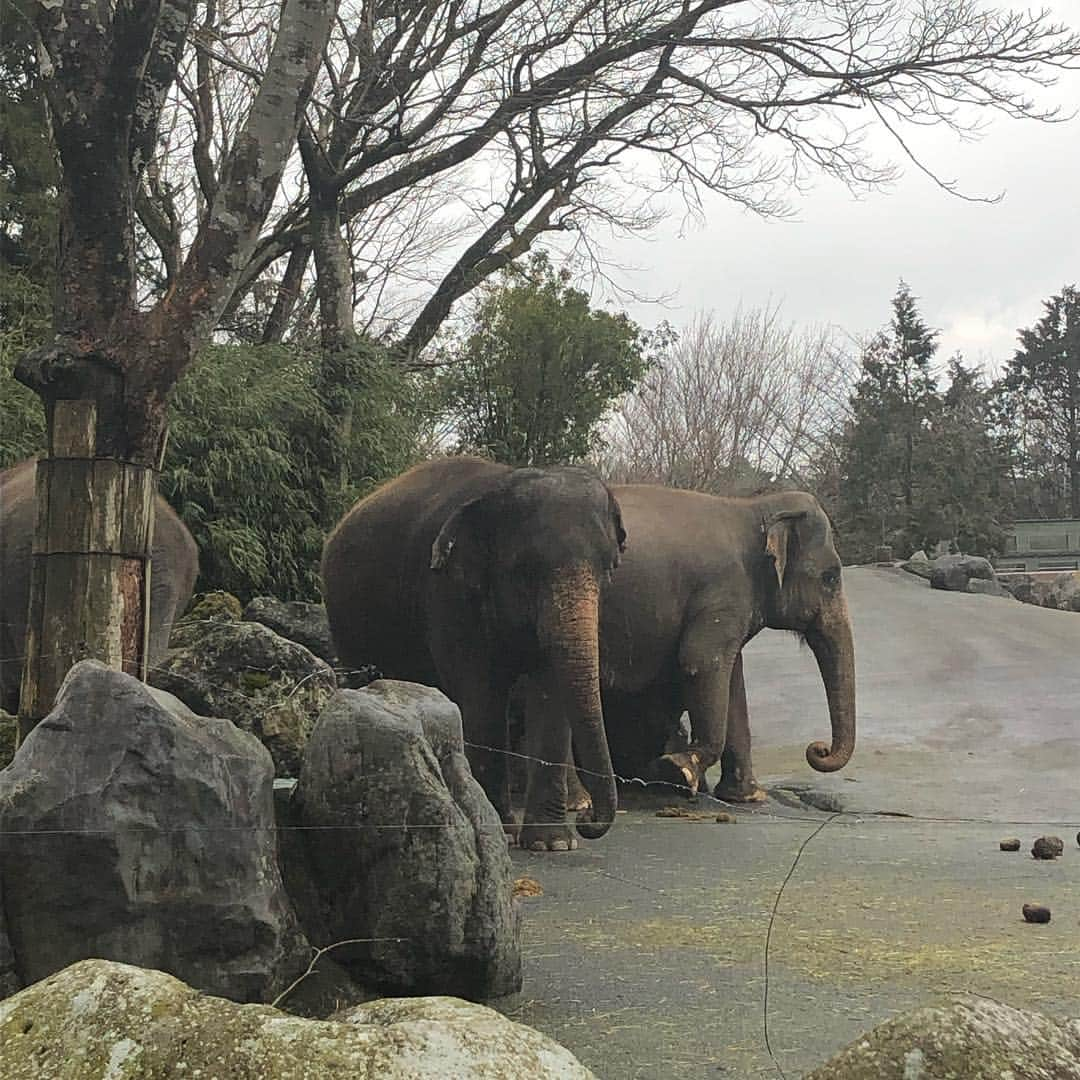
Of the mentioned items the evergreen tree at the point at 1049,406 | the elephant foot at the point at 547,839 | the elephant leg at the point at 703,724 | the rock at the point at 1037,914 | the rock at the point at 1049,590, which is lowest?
the elephant foot at the point at 547,839

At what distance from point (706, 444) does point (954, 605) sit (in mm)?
11390

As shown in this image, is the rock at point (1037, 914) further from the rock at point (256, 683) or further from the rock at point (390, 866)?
the rock at point (256, 683)

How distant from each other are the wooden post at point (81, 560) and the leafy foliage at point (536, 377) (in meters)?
11.3

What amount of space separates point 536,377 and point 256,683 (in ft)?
40.5

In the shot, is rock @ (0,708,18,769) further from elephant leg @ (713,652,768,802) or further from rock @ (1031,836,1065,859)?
elephant leg @ (713,652,768,802)

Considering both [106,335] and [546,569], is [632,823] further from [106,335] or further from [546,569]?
[106,335]

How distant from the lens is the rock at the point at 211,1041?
1837 millimetres

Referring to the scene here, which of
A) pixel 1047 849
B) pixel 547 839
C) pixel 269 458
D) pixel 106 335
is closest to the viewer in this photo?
pixel 106 335

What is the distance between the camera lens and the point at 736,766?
9711 mm

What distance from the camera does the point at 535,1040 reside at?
1.98m

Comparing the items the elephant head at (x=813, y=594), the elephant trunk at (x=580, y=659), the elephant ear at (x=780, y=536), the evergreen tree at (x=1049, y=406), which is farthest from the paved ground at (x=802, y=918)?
the evergreen tree at (x=1049, y=406)

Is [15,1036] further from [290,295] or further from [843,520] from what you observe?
[843,520]

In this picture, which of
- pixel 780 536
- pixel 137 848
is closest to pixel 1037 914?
pixel 137 848

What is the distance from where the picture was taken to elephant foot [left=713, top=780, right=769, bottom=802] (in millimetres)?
9625
